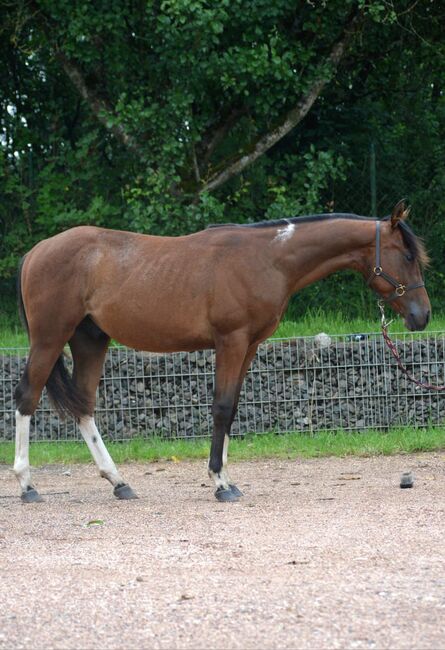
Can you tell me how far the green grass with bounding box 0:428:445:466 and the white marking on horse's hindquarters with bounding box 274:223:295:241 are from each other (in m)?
2.74

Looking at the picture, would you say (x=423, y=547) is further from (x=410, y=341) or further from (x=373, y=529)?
(x=410, y=341)

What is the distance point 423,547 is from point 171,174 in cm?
797

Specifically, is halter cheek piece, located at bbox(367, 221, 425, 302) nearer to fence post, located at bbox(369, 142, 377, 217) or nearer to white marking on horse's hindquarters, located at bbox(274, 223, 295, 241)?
white marking on horse's hindquarters, located at bbox(274, 223, 295, 241)

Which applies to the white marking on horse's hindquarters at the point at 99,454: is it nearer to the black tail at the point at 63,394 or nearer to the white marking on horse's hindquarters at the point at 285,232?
the black tail at the point at 63,394

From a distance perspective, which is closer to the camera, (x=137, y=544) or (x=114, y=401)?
(x=137, y=544)

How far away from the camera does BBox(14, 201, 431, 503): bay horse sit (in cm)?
787

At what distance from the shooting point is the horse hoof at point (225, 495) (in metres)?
7.76

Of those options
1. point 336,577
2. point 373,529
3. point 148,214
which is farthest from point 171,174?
point 336,577

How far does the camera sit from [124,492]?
809 centimetres

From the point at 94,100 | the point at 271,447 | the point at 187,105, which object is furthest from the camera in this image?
the point at 94,100

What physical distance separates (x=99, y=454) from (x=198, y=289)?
1422mm

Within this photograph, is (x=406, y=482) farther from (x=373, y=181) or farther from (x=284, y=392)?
(x=373, y=181)

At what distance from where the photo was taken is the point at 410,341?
1118 cm

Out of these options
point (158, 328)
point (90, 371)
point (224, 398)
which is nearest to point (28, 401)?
point (90, 371)
